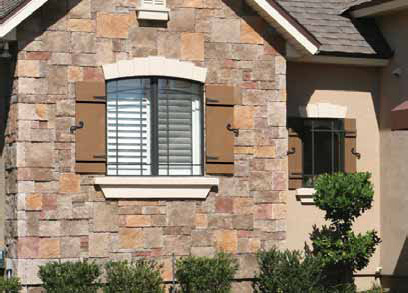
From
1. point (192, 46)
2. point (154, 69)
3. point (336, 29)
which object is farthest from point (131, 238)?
point (336, 29)

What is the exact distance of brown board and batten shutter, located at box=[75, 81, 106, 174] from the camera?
52.3 ft

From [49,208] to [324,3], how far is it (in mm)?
6741

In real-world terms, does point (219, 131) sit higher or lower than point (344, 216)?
higher

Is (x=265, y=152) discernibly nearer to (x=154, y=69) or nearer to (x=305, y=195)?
(x=305, y=195)

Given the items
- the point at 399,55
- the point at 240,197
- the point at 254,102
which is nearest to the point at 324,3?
the point at 399,55

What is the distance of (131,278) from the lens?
50.6 ft

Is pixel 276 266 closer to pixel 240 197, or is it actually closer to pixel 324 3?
pixel 240 197

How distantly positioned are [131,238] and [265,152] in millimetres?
2572

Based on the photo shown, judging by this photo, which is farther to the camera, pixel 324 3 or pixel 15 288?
pixel 324 3

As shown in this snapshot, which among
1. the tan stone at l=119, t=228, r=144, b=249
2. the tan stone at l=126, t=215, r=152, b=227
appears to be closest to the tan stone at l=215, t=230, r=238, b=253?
the tan stone at l=126, t=215, r=152, b=227

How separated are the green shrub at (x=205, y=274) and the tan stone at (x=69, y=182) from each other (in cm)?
191

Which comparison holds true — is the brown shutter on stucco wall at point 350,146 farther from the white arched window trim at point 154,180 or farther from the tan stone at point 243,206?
the white arched window trim at point 154,180

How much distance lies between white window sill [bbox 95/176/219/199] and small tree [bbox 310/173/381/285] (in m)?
1.85

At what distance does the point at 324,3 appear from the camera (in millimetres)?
19531
